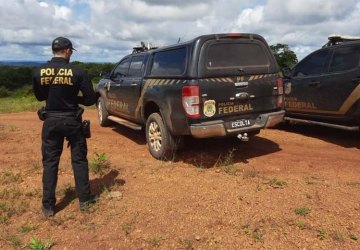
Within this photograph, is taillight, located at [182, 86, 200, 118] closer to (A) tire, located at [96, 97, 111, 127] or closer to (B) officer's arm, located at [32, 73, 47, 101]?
(B) officer's arm, located at [32, 73, 47, 101]

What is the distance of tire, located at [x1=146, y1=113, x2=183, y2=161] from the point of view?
6473 millimetres

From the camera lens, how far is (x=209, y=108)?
5863 millimetres

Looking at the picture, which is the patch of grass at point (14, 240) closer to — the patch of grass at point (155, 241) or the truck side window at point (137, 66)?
the patch of grass at point (155, 241)

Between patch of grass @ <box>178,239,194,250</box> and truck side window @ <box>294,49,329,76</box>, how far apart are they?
5089 millimetres

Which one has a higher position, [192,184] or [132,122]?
[132,122]

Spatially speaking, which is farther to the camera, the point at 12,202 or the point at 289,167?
the point at 289,167

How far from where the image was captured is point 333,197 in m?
4.85

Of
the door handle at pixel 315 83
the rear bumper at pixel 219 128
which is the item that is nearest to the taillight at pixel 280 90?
the rear bumper at pixel 219 128

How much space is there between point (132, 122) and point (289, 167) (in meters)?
3.24

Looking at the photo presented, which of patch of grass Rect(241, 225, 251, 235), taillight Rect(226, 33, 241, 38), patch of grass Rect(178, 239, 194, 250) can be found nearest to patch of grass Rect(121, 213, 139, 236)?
patch of grass Rect(178, 239, 194, 250)

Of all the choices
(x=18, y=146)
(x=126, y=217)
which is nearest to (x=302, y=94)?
(x=126, y=217)

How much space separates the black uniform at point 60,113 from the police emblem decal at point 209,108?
1.71 metres

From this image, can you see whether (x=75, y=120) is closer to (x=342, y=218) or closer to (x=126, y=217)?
(x=126, y=217)

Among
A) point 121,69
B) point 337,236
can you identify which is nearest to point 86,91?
point 337,236
